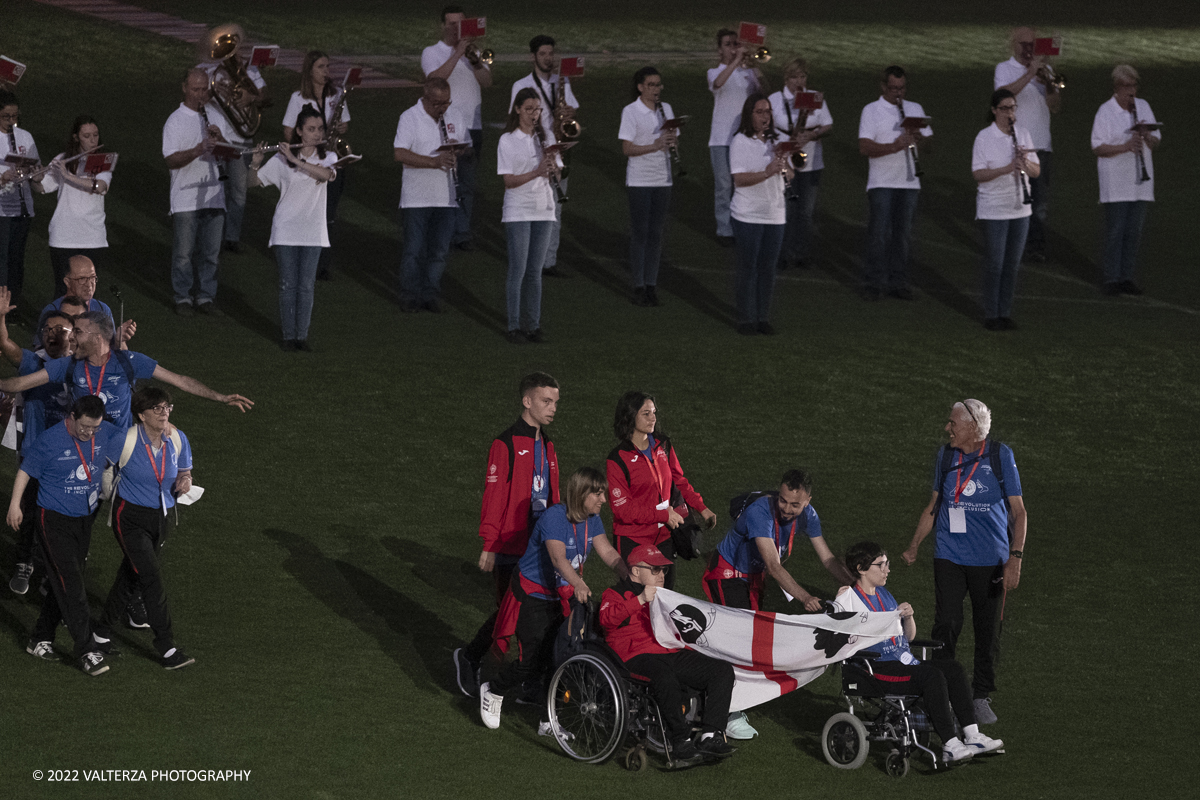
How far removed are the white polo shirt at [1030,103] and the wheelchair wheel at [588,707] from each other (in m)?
11.1

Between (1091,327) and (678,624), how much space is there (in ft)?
31.4

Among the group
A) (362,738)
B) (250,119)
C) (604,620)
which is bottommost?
(362,738)

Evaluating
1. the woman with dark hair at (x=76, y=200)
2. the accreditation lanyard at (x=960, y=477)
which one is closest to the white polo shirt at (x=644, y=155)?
the woman with dark hair at (x=76, y=200)

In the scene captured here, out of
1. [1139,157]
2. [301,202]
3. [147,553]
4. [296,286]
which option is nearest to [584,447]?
[296,286]

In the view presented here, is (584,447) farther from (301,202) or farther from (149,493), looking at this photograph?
(149,493)

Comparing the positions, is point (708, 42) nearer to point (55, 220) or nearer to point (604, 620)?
point (55, 220)

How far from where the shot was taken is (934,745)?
9.88 metres

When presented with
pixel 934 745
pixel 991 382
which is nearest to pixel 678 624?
pixel 934 745

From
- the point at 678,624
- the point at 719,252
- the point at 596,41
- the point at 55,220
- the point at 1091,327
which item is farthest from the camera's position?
the point at 596,41

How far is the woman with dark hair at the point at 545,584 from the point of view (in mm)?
9648

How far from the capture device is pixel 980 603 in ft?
34.0

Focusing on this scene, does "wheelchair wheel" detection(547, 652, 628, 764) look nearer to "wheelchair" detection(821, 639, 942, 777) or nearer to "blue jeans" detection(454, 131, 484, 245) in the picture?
"wheelchair" detection(821, 639, 942, 777)

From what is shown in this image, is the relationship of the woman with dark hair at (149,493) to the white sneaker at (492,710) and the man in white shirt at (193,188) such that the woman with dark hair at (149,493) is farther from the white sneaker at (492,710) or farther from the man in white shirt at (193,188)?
the man in white shirt at (193,188)

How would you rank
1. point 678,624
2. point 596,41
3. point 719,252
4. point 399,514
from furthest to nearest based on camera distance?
point 596,41 → point 719,252 → point 399,514 → point 678,624
